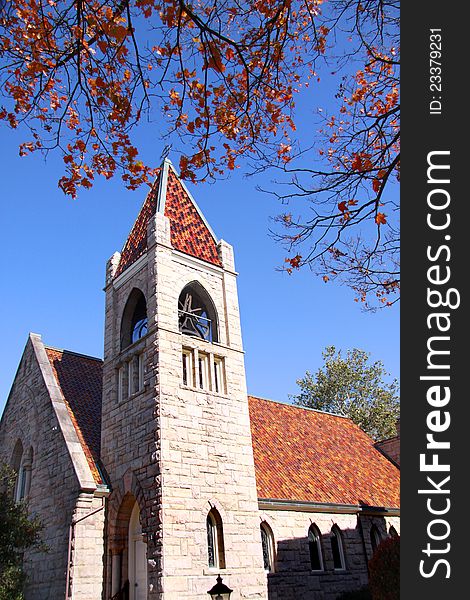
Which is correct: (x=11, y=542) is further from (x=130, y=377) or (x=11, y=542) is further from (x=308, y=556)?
(x=308, y=556)

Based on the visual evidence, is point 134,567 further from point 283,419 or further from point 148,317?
point 283,419

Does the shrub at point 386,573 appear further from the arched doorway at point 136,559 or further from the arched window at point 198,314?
the arched window at point 198,314

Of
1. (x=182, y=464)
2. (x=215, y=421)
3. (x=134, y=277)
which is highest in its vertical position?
(x=134, y=277)

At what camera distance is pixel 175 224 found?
63.4ft

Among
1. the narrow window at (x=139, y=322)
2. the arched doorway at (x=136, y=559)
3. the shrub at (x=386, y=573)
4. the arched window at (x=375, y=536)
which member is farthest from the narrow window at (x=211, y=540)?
the arched window at (x=375, y=536)

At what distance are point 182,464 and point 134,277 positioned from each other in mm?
6653

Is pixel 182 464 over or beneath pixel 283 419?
beneath

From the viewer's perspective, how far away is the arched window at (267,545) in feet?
58.3

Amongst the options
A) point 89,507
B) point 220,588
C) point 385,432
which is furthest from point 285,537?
point 385,432

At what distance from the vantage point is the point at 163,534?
1384 centimetres

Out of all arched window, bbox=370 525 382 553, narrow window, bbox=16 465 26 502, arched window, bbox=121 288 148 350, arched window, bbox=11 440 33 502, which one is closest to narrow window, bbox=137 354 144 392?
arched window, bbox=121 288 148 350

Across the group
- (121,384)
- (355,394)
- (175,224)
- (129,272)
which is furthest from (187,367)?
(355,394)

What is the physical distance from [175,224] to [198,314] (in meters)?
3.22

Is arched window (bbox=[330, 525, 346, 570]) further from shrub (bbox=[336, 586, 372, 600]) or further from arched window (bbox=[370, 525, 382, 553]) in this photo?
arched window (bbox=[370, 525, 382, 553])
